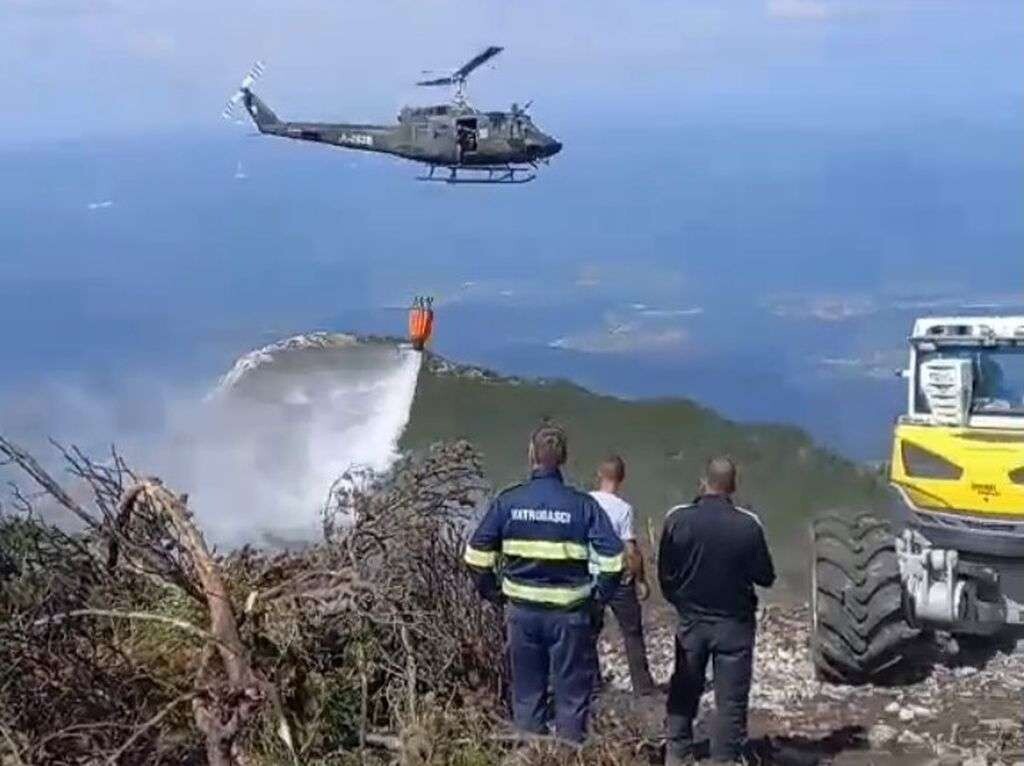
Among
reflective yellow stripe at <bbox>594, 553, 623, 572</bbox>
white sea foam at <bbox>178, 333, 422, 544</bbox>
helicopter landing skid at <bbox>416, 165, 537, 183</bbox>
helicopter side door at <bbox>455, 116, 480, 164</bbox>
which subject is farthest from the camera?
helicopter side door at <bbox>455, 116, 480, 164</bbox>

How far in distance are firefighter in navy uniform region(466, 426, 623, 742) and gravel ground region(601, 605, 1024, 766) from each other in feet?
2.71

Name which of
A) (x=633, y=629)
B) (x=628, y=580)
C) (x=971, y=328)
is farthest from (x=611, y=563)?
(x=971, y=328)

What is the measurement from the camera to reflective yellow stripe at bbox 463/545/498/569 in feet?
24.3

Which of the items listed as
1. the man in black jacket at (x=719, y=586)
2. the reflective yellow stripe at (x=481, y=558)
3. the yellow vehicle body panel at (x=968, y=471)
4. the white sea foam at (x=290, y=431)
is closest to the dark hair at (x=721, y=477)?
the man in black jacket at (x=719, y=586)

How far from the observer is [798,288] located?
63.6 meters

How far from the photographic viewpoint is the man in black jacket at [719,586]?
24.5 ft

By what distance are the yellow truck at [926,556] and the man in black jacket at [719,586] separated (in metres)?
1.64

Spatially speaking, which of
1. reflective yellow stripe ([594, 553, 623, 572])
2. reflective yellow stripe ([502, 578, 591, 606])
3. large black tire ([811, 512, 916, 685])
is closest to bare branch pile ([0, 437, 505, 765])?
reflective yellow stripe ([502, 578, 591, 606])

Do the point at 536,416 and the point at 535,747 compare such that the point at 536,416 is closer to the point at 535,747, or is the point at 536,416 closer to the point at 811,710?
the point at 811,710

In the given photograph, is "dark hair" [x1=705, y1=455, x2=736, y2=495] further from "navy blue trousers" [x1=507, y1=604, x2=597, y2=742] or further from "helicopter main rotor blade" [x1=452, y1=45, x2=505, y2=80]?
"helicopter main rotor blade" [x1=452, y1=45, x2=505, y2=80]

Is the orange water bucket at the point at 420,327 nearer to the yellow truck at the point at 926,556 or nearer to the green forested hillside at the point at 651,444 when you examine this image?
the green forested hillside at the point at 651,444

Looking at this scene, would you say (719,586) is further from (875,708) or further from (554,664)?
(875,708)

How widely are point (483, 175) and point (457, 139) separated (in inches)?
44.2

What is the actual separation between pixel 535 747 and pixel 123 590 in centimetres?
184
